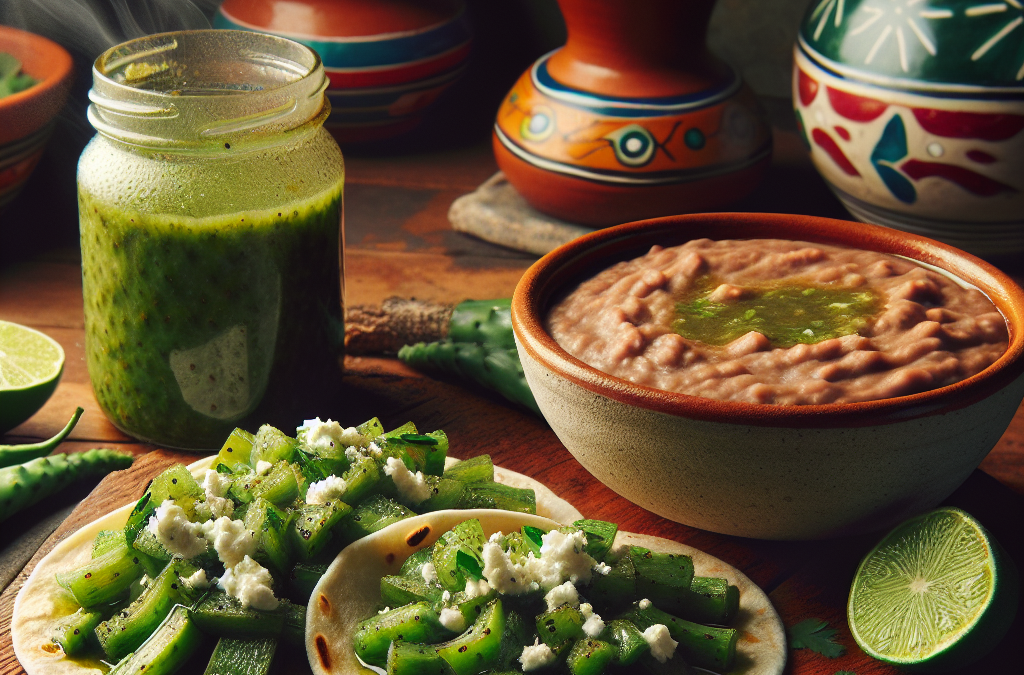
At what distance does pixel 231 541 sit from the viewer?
5.92ft

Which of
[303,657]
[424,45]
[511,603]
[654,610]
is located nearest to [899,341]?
[654,610]

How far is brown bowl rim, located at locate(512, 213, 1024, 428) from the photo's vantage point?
179 centimetres

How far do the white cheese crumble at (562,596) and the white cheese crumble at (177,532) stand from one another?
0.59 metres

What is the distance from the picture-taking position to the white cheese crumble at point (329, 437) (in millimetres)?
2049

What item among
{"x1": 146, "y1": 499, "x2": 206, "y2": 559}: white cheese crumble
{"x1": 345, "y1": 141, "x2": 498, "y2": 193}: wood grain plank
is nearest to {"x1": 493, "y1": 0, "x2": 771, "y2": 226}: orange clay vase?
{"x1": 345, "y1": 141, "x2": 498, "y2": 193}: wood grain plank

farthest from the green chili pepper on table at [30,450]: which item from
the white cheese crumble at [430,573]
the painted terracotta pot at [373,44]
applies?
the painted terracotta pot at [373,44]

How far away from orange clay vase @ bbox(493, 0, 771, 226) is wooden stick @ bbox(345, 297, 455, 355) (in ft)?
2.72

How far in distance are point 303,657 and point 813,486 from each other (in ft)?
2.97

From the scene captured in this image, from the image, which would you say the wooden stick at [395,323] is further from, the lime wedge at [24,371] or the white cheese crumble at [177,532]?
the white cheese crumble at [177,532]

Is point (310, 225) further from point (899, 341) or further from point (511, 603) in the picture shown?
point (899, 341)

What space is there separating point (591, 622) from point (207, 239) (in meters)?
1.14

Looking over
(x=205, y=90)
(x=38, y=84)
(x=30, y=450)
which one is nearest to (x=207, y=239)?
(x=205, y=90)

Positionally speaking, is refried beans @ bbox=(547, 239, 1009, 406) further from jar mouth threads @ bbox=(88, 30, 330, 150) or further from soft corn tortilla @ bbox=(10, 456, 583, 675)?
jar mouth threads @ bbox=(88, 30, 330, 150)

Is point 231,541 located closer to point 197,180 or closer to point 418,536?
point 418,536
